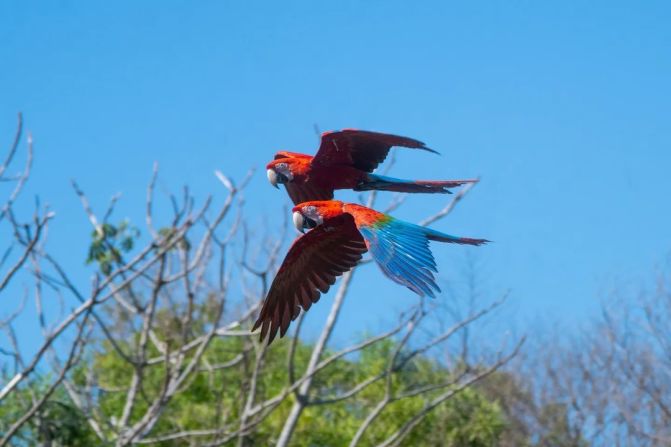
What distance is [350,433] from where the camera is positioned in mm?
11711

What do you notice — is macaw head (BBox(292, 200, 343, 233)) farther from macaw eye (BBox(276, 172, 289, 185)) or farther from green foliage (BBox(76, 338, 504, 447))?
green foliage (BBox(76, 338, 504, 447))

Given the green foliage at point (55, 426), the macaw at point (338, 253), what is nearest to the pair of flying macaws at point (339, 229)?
the macaw at point (338, 253)

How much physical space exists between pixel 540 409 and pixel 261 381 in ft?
18.4

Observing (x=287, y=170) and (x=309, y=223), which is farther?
(x=287, y=170)

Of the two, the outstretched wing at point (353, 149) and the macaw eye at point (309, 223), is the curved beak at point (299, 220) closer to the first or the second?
the macaw eye at point (309, 223)

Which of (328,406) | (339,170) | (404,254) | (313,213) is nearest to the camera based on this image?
(404,254)

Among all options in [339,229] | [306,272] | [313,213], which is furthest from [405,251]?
[306,272]

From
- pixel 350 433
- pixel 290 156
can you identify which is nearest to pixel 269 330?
pixel 290 156

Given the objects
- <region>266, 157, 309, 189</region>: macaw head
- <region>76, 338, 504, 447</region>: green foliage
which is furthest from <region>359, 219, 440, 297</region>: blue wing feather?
<region>76, 338, 504, 447</region>: green foliage

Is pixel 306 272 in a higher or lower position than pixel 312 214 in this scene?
higher

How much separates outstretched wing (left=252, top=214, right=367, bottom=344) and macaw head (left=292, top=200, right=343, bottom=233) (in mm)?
296

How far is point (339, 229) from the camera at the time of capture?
12.6 feet

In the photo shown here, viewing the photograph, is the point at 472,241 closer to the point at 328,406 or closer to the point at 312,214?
→ the point at 312,214

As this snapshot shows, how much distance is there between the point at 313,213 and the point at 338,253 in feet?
1.76
